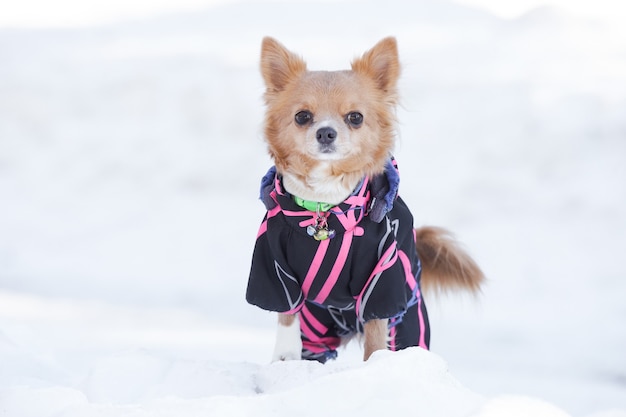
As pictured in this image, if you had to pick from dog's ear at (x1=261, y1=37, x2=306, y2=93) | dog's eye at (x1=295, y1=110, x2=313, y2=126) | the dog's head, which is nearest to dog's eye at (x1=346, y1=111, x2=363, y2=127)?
the dog's head

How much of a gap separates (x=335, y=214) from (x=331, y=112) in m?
0.41

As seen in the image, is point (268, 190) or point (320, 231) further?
point (268, 190)

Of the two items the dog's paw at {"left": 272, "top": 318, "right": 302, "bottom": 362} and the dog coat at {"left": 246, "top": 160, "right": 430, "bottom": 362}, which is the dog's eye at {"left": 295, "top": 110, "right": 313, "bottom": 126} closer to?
the dog coat at {"left": 246, "top": 160, "right": 430, "bottom": 362}

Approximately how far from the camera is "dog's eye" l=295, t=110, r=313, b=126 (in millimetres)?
3104

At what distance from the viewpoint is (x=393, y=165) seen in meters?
3.20

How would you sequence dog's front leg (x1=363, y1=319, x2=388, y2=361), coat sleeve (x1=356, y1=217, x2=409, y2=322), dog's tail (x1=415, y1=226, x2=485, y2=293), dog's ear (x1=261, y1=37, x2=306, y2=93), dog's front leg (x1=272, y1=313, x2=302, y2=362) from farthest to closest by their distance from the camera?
dog's tail (x1=415, y1=226, x2=485, y2=293) < dog's ear (x1=261, y1=37, x2=306, y2=93) < dog's front leg (x1=272, y1=313, x2=302, y2=362) < dog's front leg (x1=363, y1=319, x2=388, y2=361) < coat sleeve (x1=356, y1=217, x2=409, y2=322)

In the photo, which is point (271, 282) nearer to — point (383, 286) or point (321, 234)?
point (321, 234)

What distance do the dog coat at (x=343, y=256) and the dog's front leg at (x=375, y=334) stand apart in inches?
2.3

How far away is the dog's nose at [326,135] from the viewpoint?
2.96 meters

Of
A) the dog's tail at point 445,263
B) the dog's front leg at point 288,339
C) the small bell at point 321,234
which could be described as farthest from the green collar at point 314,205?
the dog's tail at point 445,263

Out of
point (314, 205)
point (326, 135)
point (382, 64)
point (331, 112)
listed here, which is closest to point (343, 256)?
point (314, 205)

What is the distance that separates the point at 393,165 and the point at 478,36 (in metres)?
4.46

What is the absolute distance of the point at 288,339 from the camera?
319cm

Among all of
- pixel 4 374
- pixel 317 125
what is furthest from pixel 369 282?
pixel 4 374
